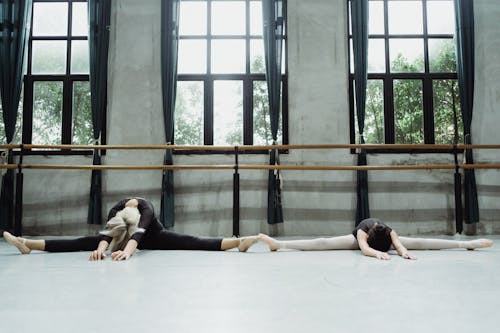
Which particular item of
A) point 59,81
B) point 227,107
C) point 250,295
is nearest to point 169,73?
point 227,107

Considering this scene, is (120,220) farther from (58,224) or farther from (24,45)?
(24,45)

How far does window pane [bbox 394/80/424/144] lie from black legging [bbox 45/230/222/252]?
3.15 metres

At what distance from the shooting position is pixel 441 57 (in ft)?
17.2

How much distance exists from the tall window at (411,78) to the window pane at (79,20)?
12.1 ft

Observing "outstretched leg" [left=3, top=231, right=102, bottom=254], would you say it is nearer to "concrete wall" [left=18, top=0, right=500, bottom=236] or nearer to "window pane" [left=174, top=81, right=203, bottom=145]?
"concrete wall" [left=18, top=0, right=500, bottom=236]

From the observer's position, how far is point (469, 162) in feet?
15.9

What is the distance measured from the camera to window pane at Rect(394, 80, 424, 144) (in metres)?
5.19

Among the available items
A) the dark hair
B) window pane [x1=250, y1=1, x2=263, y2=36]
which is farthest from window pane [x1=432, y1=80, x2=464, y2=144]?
the dark hair

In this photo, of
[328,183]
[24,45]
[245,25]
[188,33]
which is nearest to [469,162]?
[328,183]

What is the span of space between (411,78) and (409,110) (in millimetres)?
403

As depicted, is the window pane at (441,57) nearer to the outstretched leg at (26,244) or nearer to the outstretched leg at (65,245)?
the outstretched leg at (65,245)

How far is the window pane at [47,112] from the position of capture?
5.21 m

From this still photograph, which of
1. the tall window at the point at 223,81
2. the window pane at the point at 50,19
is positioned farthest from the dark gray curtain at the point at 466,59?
the window pane at the point at 50,19

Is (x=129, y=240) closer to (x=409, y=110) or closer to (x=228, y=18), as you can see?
(x=228, y=18)
